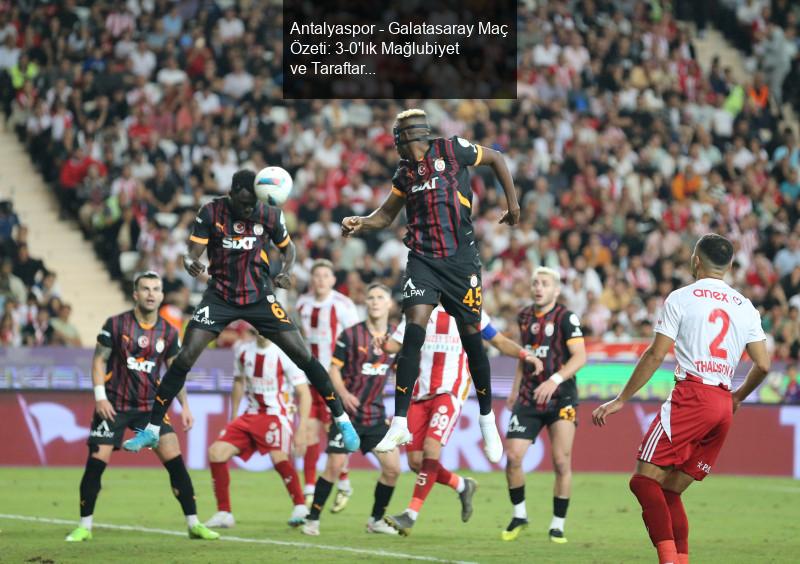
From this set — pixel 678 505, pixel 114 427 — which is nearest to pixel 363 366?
pixel 114 427

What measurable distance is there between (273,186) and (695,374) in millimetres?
3523

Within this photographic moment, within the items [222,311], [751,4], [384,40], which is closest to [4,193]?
[384,40]

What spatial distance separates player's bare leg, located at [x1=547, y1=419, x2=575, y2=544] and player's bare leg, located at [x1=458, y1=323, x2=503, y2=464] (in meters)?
2.14

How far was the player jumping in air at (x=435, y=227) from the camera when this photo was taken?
9898mm

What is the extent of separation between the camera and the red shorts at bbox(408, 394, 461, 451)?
12758 millimetres

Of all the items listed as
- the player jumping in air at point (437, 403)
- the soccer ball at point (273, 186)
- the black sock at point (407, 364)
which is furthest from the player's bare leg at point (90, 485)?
the black sock at point (407, 364)

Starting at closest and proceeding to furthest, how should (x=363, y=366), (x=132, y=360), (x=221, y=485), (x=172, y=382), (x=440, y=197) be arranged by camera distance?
1. (x=440, y=197)
2. (x=172, y=382)
3. (x=132, y=360)
4. (x=221, y=485)
5. (x=363, y=366)

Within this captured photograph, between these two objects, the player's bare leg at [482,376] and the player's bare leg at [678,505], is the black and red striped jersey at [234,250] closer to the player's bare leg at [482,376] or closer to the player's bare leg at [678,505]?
the player's bare leg at [482,376]

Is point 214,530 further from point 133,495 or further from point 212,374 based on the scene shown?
point 212,374

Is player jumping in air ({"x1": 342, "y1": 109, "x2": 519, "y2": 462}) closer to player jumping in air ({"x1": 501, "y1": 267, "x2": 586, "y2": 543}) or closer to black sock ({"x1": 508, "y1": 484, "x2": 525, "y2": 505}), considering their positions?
player jumping in air ({"x1": 501, "y1": 267, "x2": 586, "y2": 543})

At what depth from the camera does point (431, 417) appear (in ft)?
42.2

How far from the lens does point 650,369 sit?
8.85 m

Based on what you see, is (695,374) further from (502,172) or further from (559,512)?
(559,512)

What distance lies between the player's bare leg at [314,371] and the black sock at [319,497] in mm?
1527
